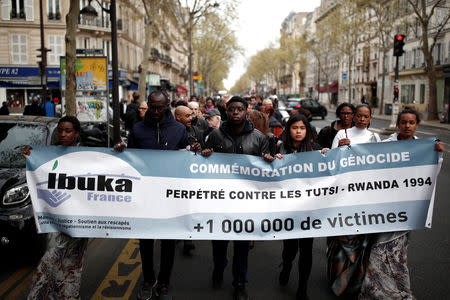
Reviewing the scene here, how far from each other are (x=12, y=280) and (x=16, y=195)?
88cm

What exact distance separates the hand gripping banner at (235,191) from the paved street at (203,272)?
0.64 metres

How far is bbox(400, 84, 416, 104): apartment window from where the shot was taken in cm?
4781

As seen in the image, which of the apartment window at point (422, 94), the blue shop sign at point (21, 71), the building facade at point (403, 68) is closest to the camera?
the blue shop sign at point (21, 71)

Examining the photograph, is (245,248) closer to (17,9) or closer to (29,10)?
(29,10)

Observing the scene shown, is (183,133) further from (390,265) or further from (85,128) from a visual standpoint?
(85,128)

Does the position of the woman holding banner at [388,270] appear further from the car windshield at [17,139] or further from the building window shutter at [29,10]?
the building window shutter at [29,10]

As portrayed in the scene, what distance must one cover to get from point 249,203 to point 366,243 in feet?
3.73

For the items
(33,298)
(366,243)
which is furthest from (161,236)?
(366,243)

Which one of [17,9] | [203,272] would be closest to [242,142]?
[203,272]

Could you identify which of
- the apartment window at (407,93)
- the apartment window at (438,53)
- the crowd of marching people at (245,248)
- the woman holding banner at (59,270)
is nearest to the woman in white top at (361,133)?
the crowd of marching people at (245,248)

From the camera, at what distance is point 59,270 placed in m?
3.89

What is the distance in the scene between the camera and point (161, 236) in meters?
4.29

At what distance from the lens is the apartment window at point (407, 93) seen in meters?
47.8

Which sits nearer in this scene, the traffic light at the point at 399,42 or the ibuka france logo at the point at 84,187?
the ibuka france logo at the point at 84,187
